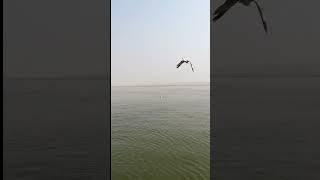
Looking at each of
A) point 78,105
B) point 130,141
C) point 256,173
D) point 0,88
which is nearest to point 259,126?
point 130,141

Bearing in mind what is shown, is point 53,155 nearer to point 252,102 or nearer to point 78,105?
point 78,105

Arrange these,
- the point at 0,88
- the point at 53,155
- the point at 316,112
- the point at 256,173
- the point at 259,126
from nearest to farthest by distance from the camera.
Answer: the point at 0,88
the point at 256,173
the point at 53,155
the point at 259,126
the point at 316,112

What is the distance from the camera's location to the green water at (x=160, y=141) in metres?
Answer: 11.0

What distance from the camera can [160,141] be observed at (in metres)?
14.6

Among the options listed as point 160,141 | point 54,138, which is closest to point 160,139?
point 160,141

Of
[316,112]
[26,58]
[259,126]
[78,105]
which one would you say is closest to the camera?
[259,126]

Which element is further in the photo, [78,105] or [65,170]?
[78,105]

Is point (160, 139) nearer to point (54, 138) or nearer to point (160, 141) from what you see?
point (160, 141)

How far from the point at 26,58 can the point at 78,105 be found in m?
10.9

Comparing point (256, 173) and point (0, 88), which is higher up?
point (0, 88)

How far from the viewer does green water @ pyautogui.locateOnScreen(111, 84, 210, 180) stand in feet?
36.0

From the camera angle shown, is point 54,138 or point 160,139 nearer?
point 54,138

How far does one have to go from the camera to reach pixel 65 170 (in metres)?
10.5

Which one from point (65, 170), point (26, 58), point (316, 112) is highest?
point (26, 58)
